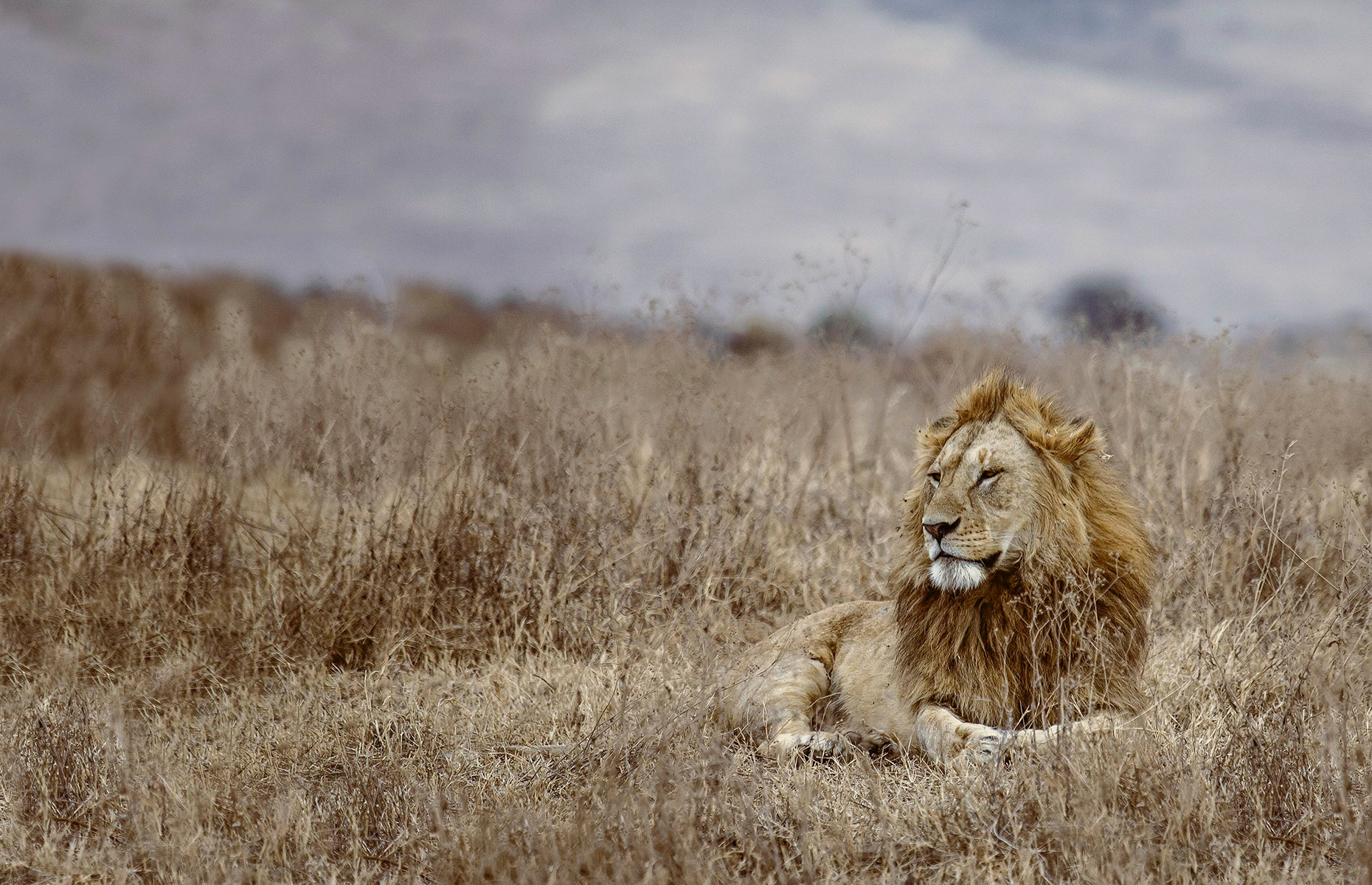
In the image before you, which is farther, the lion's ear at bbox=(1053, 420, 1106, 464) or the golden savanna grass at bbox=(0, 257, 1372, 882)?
the lion's ear at bbox=(1053, 420, 1106, 464)

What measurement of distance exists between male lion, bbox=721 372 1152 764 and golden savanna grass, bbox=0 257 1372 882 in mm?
238

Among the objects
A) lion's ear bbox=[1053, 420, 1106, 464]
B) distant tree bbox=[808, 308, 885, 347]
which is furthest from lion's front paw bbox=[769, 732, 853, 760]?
distant tree bbox=[808, 308, 885, 347]

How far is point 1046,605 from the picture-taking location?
4.17 metres

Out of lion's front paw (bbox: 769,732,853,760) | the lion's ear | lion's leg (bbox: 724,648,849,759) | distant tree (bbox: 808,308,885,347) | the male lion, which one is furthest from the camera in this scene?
distant tree (bbox: 808,308,885,347)

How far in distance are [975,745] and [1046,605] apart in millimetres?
542

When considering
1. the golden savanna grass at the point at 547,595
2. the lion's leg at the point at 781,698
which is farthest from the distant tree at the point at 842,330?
the lion's leg at the point at 781,698

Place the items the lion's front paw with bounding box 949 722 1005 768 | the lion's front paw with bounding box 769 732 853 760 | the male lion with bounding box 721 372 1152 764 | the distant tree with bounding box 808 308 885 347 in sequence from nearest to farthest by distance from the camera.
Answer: the lion's front paw with bounding box 949 722 1005 768 → the male lion with bounding box 721 372 1152 764 → the lion's front paw with bounding box 769 732 853 760 → the distant tree with bounding box 808 308 885 347

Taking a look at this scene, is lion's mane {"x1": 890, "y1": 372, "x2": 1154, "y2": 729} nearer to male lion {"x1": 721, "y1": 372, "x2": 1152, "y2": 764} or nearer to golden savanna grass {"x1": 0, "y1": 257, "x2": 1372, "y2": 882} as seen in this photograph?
male lion {"x1": 721, "y1": 372, "x2": 1152, "y2": 764}

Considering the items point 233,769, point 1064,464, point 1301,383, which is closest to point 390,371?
point 233,769

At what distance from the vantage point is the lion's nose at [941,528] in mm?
4199

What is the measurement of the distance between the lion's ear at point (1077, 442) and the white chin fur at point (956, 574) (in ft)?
1.72

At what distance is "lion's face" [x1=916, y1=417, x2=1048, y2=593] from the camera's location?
420cm

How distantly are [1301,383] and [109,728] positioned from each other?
24.3 ft

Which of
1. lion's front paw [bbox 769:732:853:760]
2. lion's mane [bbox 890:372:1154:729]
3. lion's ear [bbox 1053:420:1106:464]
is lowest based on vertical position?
lion's front paw [bbox 769:732:853:760]
